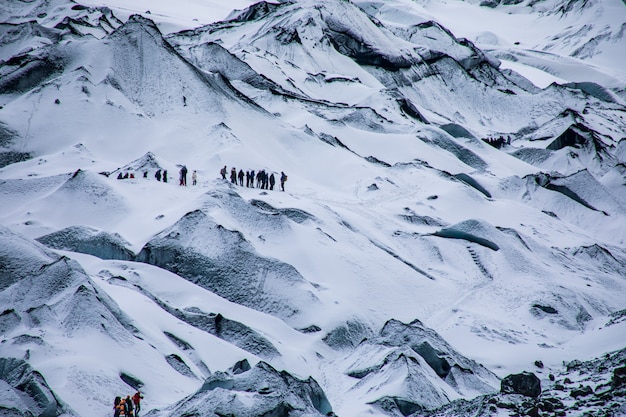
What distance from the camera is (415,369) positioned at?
85.1 ft

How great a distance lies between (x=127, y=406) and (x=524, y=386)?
11.0 meters

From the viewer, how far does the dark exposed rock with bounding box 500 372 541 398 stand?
20.0 metres

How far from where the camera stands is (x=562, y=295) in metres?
41.4

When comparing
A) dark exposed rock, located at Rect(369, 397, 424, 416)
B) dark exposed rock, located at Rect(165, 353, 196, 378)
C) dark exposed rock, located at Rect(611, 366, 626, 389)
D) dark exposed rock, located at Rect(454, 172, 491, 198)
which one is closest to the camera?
dark exposed rock, located at Rect(611, 366, 626, 389)

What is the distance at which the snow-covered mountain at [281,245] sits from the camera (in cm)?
2347

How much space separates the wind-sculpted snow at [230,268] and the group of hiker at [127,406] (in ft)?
44.6

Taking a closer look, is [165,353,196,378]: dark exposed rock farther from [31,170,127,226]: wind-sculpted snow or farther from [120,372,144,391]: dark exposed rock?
[31,170,127,226]: wind-sculpted snow

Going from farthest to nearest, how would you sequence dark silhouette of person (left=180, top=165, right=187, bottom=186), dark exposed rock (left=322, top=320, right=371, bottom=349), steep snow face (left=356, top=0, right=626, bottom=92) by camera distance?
steep snow face (left=356, top=0, right=626, bottom=92), dark silhouette of person (left=180, top=165, right=187, bottom=186), dark exposed rock (left=322, top=320, right=371, bottom=349)

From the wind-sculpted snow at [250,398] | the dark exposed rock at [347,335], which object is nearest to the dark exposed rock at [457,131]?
the dark exposed rock at [347,335]

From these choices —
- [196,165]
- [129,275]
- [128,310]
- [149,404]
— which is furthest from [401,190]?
[149,404]

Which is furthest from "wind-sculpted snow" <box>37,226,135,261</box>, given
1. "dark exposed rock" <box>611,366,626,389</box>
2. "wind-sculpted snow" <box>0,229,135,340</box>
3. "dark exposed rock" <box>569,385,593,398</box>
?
"dark exposed rock" <box>611,366,626,389</box>

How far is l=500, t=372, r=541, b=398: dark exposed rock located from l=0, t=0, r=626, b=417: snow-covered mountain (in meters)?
0.14

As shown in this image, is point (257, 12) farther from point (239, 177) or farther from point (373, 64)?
point (239, 177)

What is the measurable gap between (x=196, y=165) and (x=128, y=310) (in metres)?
23.7
